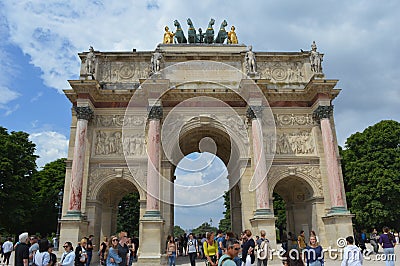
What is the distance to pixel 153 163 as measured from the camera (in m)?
20.9

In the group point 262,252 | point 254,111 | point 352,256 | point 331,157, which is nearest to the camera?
point 352,256

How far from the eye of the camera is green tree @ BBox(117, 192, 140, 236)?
169 feet

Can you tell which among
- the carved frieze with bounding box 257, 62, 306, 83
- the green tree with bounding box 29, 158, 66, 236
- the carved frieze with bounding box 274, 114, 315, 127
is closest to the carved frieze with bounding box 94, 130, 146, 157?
the carved frieze with bounding box 274, 114, 315, 127

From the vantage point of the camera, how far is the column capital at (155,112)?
71.7 feet

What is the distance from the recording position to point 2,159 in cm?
3095

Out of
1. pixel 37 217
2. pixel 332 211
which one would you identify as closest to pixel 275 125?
pixel 332 211

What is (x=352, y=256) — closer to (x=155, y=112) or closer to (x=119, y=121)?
(x=155, y=112)

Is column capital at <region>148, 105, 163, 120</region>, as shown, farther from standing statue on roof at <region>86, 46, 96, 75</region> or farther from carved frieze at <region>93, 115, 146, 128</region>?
standing statue on roof at <region>86, 46, 96, 75</region>

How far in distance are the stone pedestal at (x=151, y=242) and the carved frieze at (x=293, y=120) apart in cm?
1036

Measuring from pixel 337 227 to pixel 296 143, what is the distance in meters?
5.97

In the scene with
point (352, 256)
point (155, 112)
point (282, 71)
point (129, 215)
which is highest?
point (282, 71)

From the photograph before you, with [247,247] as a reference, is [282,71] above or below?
above

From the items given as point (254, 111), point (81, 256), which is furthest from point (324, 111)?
point (81, 256)

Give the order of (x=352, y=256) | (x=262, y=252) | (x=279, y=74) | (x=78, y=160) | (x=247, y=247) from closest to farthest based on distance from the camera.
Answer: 1. (x=352, y=256)
2. (x=247, y=247)
3. (x=262, y=252)
4. (x=78, y=160)
5. (x=279, y=74)
